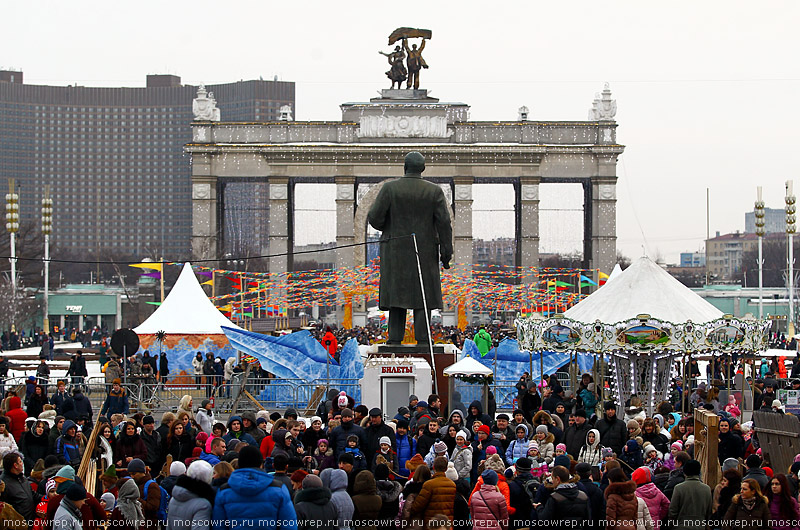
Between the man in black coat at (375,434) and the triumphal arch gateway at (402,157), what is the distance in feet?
156

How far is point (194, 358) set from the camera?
2898 centimetres

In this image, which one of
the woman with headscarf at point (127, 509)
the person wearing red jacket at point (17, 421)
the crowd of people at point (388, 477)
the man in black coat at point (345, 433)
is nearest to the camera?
the crowd of people at point (388, 477)

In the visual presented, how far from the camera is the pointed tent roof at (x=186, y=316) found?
2894 centimetres

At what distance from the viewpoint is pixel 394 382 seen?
17938 mm

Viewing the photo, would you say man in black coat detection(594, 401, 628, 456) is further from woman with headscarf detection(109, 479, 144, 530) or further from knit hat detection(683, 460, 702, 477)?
woman with headscarf detection(109, 479, 144, 530)

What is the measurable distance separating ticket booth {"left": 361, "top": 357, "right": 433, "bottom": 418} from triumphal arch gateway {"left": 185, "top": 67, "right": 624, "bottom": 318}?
4238 centimetres

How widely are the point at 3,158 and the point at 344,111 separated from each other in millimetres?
129069

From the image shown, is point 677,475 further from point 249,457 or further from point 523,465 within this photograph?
point 249,457

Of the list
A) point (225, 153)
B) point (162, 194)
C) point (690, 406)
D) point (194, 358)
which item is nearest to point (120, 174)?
point (162, 194)

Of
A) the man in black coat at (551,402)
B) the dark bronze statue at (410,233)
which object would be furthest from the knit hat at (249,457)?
the dark bronze statue at (410,233)

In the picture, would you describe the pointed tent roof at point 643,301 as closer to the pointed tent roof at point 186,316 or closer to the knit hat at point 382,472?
the knit hat at point 382,472

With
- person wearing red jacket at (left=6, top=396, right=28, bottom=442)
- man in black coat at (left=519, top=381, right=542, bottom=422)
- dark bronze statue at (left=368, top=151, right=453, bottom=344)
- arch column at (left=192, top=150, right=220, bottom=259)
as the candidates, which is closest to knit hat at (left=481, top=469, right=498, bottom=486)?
man in black coat at (left=519, top=381, right=542, bottom=422)

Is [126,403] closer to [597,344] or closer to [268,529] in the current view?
[597,344]

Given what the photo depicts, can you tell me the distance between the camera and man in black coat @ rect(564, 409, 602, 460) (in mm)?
13539
